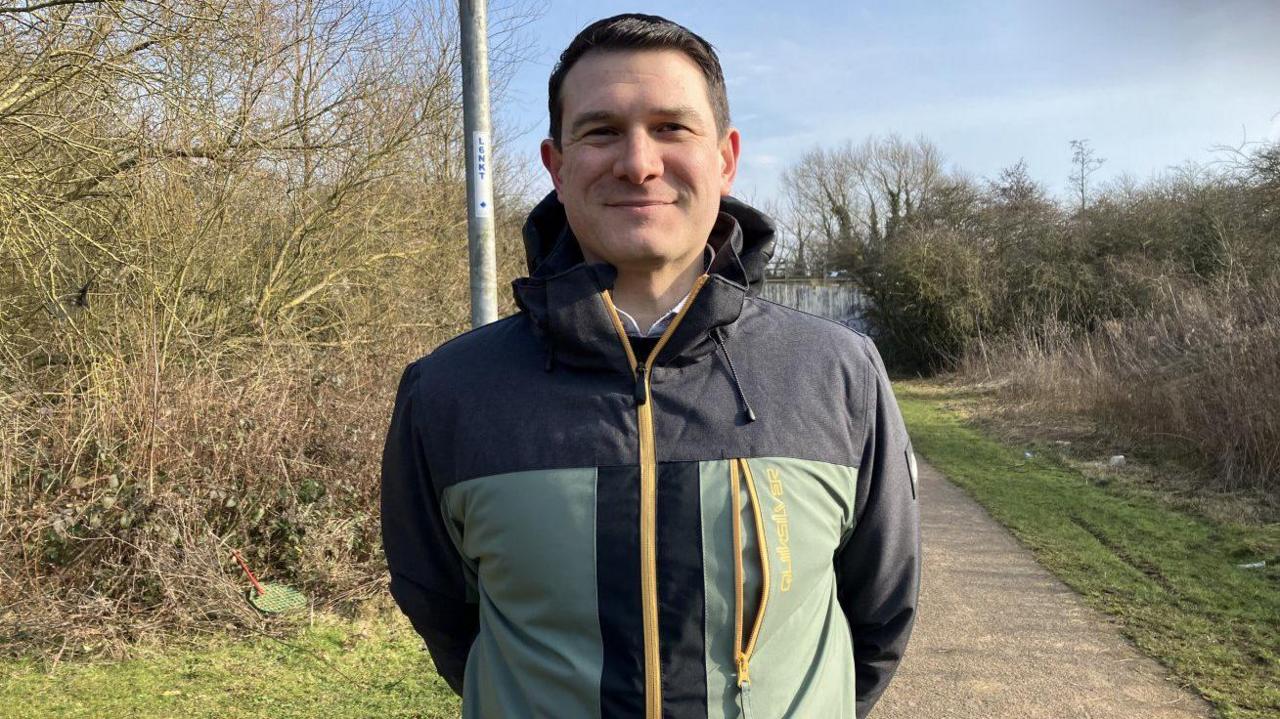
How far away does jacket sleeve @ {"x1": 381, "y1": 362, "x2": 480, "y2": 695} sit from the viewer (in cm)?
170

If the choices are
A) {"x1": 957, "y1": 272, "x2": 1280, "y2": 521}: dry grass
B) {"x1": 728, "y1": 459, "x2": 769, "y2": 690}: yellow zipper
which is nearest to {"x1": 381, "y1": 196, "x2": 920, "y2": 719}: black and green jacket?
{"x1": 728, "y1": 459, "x2": 769, "y2": 690}: yellow zipper

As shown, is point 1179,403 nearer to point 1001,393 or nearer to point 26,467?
point 1001,393

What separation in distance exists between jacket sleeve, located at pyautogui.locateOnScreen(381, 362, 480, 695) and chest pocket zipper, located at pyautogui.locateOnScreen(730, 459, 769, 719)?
60 cm

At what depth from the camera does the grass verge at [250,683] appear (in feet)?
13.0

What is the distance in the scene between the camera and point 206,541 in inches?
189

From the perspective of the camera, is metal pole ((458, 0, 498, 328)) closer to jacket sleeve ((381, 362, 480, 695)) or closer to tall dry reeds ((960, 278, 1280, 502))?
jacket sleeve ((381, 362, 480, 695))

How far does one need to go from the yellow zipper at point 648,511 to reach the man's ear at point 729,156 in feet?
1.06

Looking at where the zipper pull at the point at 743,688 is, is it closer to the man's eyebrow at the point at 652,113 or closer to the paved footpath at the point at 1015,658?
the man's eyebrow at the point at 652,113

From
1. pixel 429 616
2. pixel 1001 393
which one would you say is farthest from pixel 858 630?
pixel 1001 393

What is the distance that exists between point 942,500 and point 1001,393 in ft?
25.6

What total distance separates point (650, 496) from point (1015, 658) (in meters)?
4.09

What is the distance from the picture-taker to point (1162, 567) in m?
6.16

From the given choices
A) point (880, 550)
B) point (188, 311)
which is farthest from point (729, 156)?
point (188, 311)

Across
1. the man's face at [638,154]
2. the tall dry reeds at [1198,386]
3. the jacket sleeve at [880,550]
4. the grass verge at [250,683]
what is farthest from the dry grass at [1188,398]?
the man's face at [638,154]
